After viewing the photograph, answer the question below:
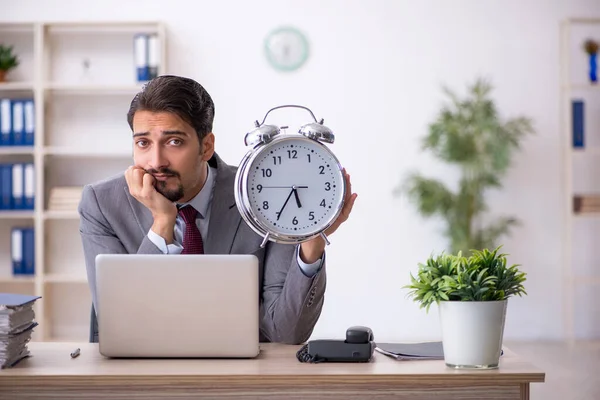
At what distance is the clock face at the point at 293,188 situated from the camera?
1.73 m

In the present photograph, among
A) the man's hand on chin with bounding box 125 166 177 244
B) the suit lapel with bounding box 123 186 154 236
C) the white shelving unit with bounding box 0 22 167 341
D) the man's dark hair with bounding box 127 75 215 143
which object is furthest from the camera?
the white shelving unit with bounding box 0 22 167 341

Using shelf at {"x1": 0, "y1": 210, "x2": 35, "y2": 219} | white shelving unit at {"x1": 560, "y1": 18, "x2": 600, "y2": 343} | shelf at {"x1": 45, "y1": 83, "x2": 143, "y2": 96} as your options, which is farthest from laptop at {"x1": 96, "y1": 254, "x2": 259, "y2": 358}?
white shelving unit at {"x1": 560, "y1": 18, "x2": 600, "y2": 343}

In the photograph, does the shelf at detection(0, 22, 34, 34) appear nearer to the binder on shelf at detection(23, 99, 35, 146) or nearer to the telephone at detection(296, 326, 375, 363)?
the binder on shelf at detection(23, 99, 35, 146)

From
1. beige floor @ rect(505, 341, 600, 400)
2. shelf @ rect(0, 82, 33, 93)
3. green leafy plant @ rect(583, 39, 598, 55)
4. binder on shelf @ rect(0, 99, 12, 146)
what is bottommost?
beige floor @ rect(505, 341, 600, 400)

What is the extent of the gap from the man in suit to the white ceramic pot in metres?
0.43

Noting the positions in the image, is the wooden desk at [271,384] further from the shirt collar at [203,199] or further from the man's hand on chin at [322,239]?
the shirt collar at [203,199]

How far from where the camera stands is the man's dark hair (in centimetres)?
211

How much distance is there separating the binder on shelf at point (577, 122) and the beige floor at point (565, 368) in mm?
1326

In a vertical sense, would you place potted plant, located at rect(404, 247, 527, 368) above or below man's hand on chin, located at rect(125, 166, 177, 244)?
below

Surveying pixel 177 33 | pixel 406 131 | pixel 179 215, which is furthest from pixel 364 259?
pixel 179 215

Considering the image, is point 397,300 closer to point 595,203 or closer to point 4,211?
point 595,203

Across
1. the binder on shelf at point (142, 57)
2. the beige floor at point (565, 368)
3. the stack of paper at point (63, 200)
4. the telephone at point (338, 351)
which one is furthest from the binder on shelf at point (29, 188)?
the telephone at point (338, 351)

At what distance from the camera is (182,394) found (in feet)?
5.06

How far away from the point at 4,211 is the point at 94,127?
0.80m
